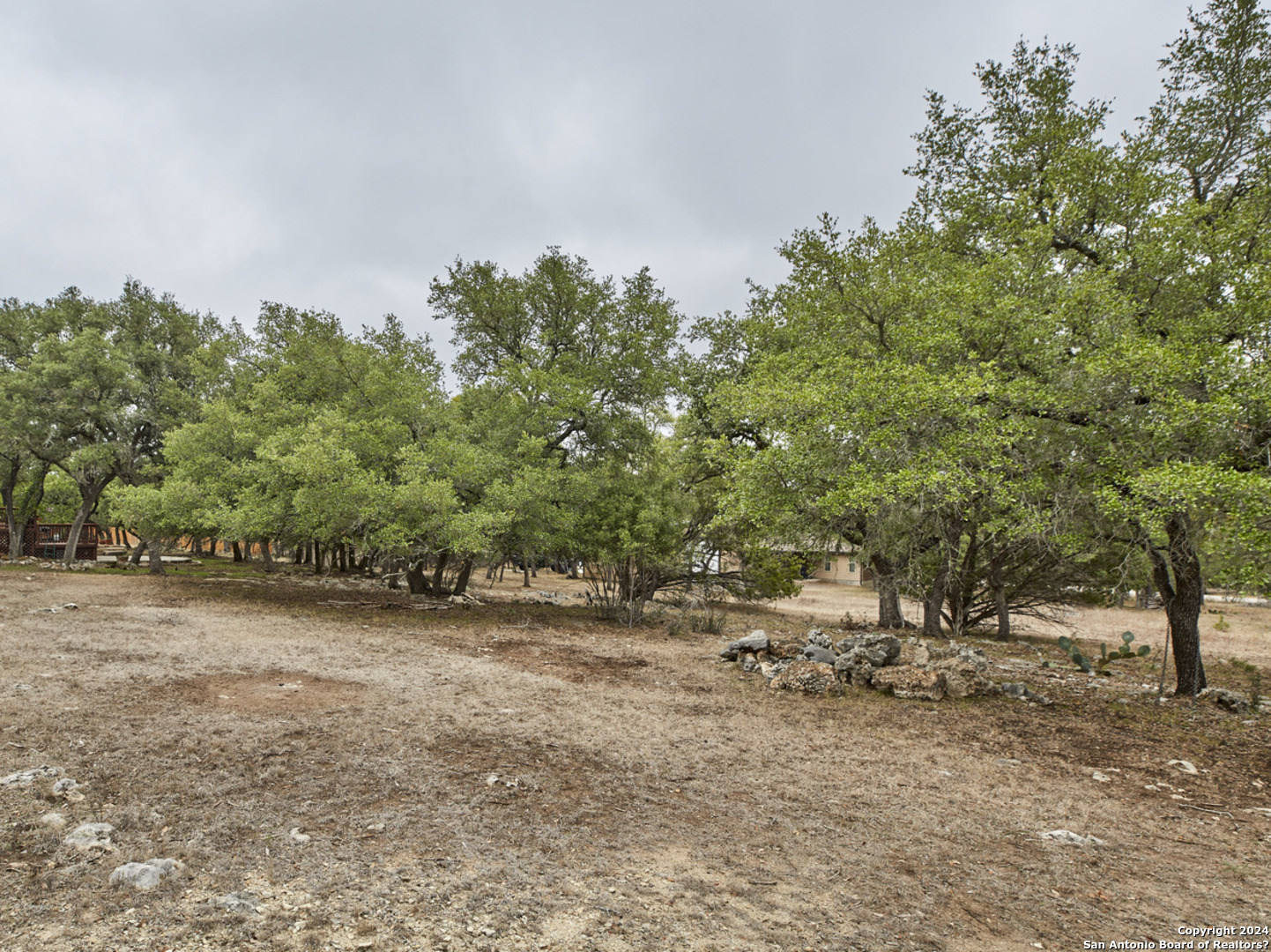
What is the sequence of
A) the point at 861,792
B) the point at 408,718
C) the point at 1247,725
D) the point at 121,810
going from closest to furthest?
the point at 121,810 → the point at 861,792 → the point at 408,718 → the point at 1247,725

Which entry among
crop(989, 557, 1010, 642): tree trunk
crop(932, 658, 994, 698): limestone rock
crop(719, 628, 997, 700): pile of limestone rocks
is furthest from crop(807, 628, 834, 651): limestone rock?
crop(989, 557, 1010, 642): tree trunk

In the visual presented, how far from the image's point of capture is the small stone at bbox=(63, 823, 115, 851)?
137 inches

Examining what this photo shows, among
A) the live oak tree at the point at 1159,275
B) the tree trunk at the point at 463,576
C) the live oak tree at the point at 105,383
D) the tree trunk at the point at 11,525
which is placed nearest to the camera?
the live oak tree at the point at 1159,275

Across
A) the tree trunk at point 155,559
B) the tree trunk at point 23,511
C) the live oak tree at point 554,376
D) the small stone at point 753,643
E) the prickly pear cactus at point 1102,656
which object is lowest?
the prickly pear cactus at point 1102,656

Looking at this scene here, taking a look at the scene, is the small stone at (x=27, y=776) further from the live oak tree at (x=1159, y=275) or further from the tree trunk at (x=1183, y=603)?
the tree trunk at (x=1183, y=603)

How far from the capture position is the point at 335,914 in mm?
3012

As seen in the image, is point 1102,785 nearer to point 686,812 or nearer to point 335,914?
point 686,812

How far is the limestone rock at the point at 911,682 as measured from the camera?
8.96 metres

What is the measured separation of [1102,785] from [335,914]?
635cm

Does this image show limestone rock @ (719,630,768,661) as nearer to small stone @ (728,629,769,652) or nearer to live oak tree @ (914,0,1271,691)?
small stone @ (728,629,769,652)

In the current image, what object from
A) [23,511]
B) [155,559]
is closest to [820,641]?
[155,559]

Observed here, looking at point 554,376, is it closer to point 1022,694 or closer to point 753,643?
point 753,643

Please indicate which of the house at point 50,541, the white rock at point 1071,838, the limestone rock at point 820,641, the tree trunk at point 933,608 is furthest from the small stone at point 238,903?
the house at point 50,541

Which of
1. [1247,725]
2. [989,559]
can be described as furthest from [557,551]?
[1247,725]
